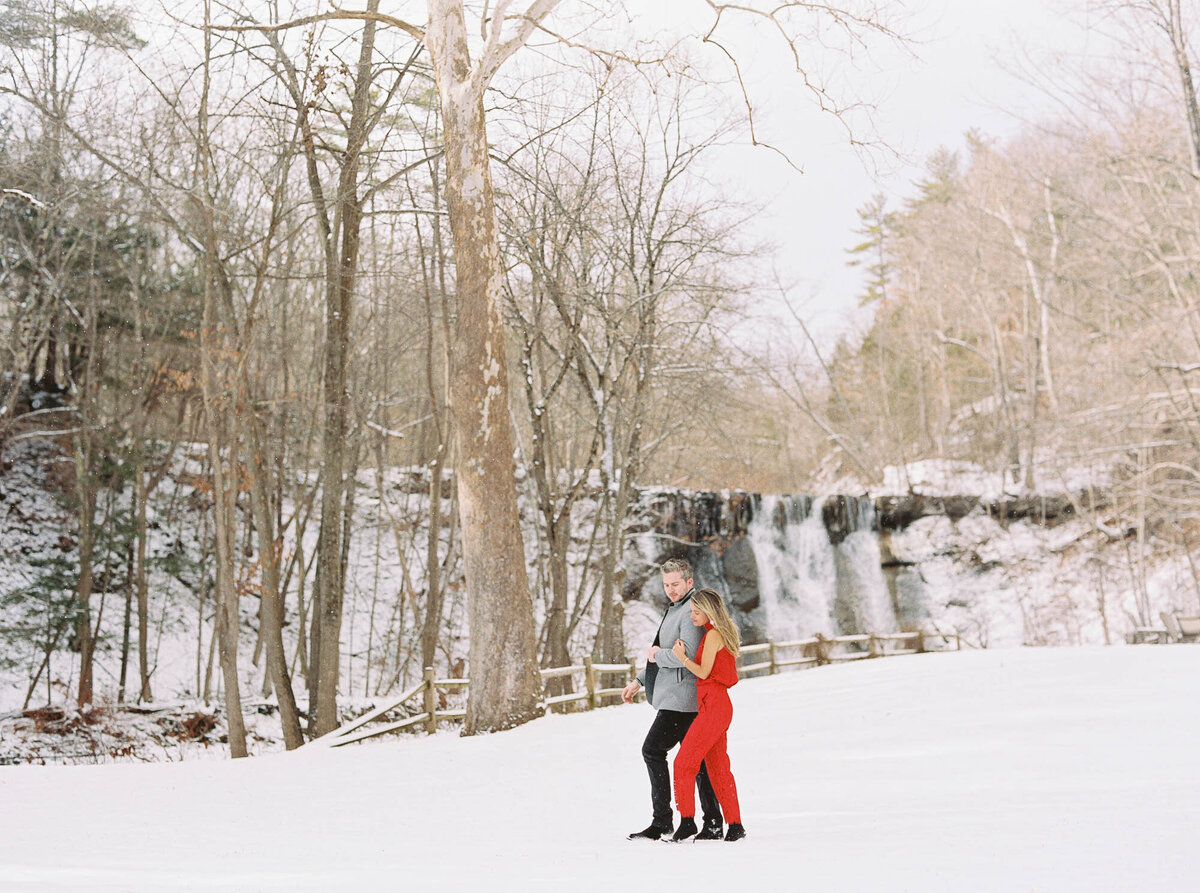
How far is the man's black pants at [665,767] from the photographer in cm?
518

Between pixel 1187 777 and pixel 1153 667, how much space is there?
274 inches

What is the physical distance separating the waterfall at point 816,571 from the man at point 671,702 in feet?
73.1

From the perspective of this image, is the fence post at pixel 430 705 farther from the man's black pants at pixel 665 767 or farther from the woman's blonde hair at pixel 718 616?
the woman's blonde hair at pixel 718 616

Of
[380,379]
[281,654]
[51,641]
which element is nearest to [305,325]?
[380,379]

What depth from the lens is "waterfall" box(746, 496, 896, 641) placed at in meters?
27.3

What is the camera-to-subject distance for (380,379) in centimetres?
2264

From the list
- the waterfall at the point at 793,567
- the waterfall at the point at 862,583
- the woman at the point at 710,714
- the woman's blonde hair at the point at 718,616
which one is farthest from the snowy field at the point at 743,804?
the waterfall at the point at 862,583

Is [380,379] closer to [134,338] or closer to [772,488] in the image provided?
[134,338]

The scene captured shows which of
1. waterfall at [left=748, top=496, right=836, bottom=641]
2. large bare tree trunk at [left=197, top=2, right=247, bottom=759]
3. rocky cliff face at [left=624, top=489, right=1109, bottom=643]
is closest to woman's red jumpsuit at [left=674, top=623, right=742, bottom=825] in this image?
large bare tree trunk at [left=197, top=2, right=247, bottom=759]

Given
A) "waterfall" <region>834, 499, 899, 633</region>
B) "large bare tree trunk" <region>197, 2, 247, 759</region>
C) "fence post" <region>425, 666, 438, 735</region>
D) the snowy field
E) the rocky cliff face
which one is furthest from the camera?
"waterfall" <region>834, 499, 899, 633</region>

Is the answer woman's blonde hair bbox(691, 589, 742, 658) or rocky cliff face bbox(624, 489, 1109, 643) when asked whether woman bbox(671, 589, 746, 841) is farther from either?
rocky cliff face bbox(624, 489, 1109, 643)

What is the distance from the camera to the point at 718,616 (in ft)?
16.6

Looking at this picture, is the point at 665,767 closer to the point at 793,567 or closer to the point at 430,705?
the point at 430,705

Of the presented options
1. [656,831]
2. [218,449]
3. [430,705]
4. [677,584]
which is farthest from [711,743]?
[218,449]
